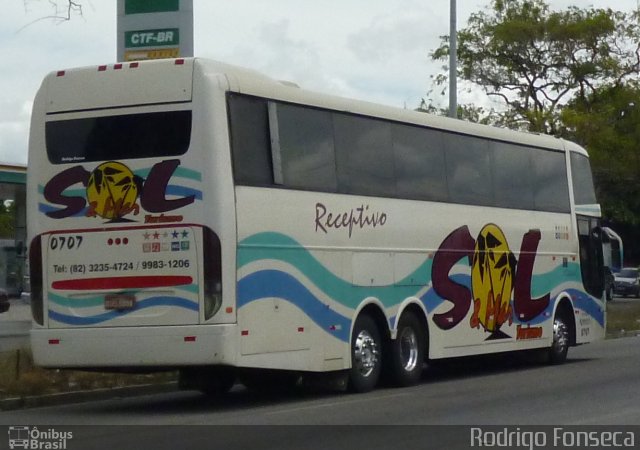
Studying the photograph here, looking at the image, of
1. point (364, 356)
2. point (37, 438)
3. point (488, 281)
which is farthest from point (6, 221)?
point (37, 438)

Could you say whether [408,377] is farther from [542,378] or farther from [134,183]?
[134,183]

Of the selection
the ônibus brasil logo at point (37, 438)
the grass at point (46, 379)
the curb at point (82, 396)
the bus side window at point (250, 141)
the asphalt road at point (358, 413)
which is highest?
the bus side window at point (250, 141)

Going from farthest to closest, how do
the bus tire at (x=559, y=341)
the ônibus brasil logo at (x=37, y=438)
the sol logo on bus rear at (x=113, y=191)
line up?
1. the bus tire at (x=559, y=341)
2. the sol logo on bus rear at (x=113, y=191)
3. the ônibus brasil logo at (x=37, y=438)

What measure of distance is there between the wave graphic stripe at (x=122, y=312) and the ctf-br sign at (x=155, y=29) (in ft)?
15.8

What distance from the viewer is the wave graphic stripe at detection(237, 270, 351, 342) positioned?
14570 millimetres

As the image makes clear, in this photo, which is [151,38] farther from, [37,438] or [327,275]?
[37,438]

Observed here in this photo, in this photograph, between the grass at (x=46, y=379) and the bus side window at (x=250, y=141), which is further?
the grass at (x=46, y=379)

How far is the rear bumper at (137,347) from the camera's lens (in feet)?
46.2

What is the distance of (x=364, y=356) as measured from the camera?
1686 centimetres

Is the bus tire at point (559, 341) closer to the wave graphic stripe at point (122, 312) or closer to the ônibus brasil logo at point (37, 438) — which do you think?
the wave graphic stripe at point (122, 312)

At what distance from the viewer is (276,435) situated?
1216 cm

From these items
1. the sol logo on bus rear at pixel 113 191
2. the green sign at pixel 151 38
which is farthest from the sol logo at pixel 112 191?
the green sign at pixel 151 38

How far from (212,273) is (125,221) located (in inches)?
48.9

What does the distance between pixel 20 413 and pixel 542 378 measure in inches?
312
